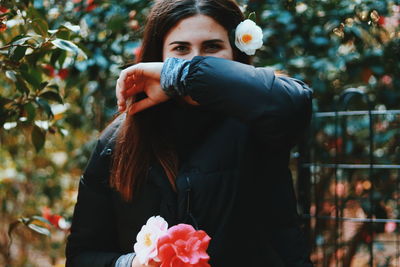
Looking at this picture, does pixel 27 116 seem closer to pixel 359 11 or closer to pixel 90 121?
pixel 359 11

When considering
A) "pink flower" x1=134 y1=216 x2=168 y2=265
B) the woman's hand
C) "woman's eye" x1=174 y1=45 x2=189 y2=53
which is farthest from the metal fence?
"pink flower" x1=134 y1=216 x2=168 y2=265

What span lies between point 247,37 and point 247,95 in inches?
10.7

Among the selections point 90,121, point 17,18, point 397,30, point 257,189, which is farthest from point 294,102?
point 90,121

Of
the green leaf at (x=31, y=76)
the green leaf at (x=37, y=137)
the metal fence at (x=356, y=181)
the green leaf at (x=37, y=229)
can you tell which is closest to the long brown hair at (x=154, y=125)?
the green leaf at (x=31, y=76)

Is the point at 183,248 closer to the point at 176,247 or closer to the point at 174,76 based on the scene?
the point at 176,247

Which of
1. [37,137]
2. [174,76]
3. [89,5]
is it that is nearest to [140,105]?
[174,76]

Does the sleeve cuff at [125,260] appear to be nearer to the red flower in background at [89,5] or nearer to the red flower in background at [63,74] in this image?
the red flower in background at [63,74]

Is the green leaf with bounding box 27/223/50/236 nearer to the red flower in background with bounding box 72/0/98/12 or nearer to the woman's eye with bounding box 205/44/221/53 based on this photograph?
the woman's eye with bounding box 205/44/221/53

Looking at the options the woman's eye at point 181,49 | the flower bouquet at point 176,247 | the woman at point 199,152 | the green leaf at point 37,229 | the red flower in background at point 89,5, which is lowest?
the green leaf at point 37,229

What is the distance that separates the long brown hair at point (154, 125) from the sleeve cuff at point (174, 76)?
21 centimetres

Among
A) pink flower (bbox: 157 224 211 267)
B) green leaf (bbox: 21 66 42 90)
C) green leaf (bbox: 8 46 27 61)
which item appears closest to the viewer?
pink flower (bbox: 157 224 211 267)

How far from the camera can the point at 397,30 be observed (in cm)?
320

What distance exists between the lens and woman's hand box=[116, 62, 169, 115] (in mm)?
1454

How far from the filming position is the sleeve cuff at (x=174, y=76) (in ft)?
4.64
